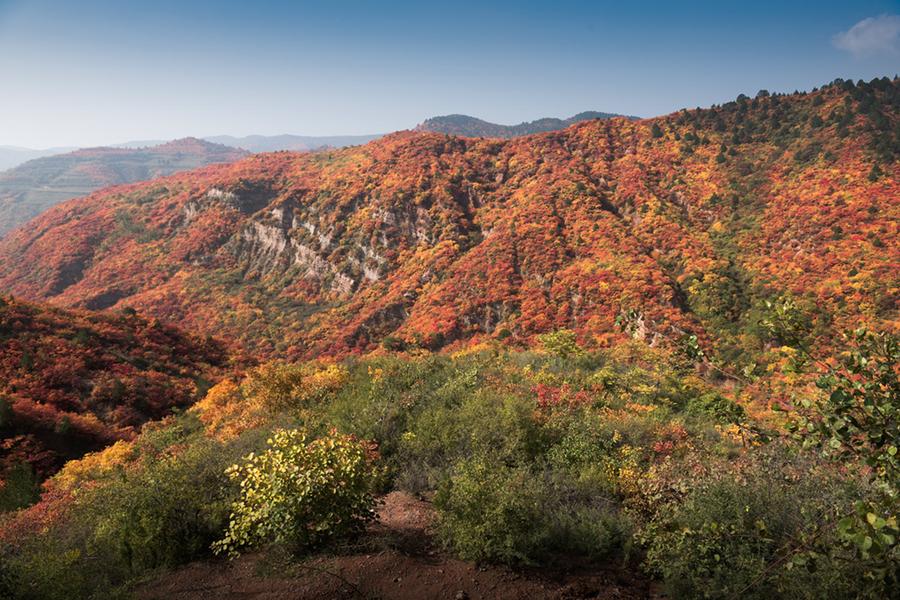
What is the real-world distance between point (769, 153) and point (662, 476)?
86415mm

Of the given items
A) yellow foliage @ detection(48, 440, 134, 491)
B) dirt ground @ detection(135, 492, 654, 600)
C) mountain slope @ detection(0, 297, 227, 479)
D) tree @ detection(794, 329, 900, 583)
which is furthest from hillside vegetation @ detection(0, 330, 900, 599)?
mountain slope @ detection(0, 297, 227, 479)

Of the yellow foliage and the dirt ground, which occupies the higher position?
the dirt ground

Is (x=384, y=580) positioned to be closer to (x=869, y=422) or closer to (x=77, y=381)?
(x=869, y=422)

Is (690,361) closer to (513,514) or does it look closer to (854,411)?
(854,411)

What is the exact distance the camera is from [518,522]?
8836mm

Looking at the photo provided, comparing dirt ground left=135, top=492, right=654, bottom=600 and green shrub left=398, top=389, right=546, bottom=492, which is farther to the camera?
green shrub left=398, top=389, right=546, bottom=492

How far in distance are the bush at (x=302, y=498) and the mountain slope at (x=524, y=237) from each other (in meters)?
35.8

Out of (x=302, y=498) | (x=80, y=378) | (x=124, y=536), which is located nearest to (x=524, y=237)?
(x=80, y=378)

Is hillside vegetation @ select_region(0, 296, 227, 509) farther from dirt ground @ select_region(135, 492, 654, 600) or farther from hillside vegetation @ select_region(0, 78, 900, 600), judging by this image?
dirt ground @ select_region(135, 492, 654, 600)

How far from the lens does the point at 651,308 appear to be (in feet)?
172

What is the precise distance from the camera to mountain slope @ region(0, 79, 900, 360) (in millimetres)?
53812

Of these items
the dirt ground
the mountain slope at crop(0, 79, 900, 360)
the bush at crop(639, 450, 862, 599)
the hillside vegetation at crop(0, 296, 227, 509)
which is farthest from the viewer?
the mountain slope at crop(0, 79, 900, 360)

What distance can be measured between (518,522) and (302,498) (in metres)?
4.15

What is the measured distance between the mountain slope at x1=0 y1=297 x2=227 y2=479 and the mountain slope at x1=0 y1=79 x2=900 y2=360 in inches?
967
